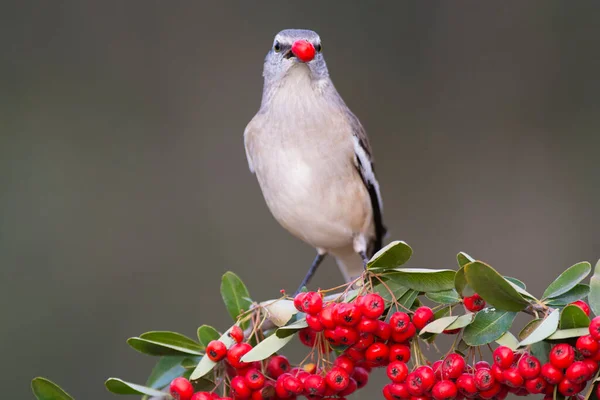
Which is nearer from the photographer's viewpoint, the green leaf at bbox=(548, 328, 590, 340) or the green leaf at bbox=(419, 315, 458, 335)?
the green leaf at bbox=(548, 328, 590, 340)

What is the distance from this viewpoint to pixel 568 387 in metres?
1.38

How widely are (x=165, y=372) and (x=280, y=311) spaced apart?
0.36 metres

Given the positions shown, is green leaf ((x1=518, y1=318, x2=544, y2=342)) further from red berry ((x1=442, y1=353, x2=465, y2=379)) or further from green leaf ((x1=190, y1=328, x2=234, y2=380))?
green leaf ((x1=190, y1=328, x2=234, y2=380))

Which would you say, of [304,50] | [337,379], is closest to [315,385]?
[337,379]

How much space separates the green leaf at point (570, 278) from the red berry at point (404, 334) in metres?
0.27

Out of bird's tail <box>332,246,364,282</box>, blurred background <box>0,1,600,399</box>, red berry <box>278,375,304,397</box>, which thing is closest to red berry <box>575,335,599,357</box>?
red berry <box>278,375,304,397</box>

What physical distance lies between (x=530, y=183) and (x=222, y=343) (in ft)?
10.0

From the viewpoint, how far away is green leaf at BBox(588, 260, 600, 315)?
4.65 feet

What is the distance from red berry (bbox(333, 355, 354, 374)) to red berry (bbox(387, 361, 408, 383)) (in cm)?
10

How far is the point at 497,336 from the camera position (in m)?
1.47

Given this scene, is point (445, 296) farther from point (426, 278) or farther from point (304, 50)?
point (304, 50)

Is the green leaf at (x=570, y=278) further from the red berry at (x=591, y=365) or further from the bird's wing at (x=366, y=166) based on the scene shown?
the bird's wing at (x=366, y=166)

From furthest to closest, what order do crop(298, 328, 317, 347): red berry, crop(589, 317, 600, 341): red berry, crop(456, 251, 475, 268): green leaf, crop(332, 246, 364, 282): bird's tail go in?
crop(332, 246, 364, 282): bird's tail → crop(298, 328, 317, 347): red berry → crop(456, 251, 475, 268): green leaf → crop(589, 317, 600, 341): red berry

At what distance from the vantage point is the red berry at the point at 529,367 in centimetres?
139
